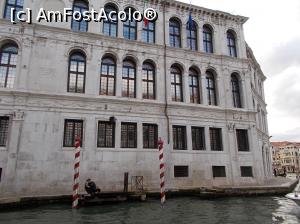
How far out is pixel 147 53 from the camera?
768 inches

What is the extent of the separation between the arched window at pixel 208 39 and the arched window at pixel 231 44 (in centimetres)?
198

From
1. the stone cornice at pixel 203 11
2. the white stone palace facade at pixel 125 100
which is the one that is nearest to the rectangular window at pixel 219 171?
the white stone palace facade at pixel 125 100

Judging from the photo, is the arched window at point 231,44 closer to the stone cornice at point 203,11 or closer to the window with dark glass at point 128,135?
the stone cornice at point 203,11

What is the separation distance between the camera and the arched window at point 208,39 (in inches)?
876

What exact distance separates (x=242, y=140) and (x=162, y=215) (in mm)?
13648

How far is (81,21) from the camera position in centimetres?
1850

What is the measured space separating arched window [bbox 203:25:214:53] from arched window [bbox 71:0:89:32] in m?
10.9

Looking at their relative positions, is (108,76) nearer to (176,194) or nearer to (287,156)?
(176,194)

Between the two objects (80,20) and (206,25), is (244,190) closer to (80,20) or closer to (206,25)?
(206,25)

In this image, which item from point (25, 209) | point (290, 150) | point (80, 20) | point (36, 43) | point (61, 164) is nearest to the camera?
point (25, 209)

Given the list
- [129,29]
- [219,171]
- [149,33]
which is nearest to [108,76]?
[129,29]

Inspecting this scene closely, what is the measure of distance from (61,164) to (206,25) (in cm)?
1770

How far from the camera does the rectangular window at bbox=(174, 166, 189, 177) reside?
18.3 meters

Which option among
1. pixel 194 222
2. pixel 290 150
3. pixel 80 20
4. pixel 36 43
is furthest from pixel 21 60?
pixel 290 150
